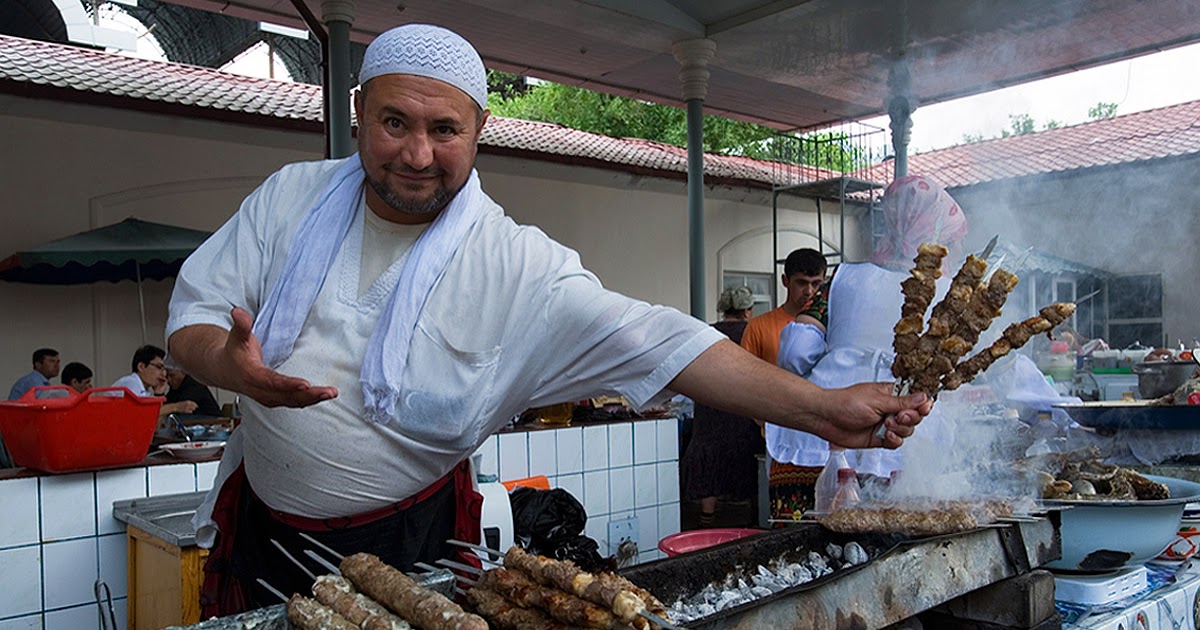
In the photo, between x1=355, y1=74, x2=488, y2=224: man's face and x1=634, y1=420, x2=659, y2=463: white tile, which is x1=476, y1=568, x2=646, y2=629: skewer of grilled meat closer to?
x1=355, y1=74, x2=488, y2=224: man's face

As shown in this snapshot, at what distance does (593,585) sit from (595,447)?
3620 millimetres

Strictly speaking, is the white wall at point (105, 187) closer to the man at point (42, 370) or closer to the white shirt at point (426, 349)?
the man at point (42, 370)

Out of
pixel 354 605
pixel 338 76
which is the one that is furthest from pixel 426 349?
pixel 338 76

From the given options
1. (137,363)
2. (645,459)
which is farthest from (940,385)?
(137,363)

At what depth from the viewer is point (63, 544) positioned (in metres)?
3.49

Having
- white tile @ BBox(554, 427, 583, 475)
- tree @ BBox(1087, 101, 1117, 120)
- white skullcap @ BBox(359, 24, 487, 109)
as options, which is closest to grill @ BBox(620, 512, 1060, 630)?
white skullcap @ BBox(359, 24, 487, 109)

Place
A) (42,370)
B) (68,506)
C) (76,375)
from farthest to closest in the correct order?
(42,370) < (76,375) < (68,506)

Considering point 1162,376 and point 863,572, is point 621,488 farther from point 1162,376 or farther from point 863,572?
point 863,572

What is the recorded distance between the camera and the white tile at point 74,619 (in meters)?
3.50

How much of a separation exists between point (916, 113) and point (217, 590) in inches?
398

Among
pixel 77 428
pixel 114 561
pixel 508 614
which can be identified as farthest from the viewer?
pixel 114 561

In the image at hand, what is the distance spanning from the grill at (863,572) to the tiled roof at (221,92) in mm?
8034

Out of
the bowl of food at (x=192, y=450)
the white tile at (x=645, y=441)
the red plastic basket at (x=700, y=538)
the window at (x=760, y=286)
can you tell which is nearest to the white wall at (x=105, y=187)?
the window at (x=760, y=286)

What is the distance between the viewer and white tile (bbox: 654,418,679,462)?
5449 mm
